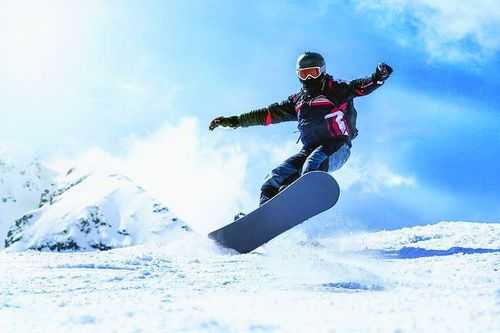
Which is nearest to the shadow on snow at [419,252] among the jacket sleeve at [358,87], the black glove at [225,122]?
the jacket sleeve at [358,87]

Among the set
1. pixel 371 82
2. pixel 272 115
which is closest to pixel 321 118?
pixel 371 82

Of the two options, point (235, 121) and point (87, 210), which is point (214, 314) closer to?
point (235, 121)

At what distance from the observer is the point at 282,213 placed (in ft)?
24.0

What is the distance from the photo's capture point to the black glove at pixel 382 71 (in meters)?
7.75

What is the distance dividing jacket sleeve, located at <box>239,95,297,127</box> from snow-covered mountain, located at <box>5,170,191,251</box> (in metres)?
162

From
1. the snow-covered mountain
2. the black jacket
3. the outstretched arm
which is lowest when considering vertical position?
the black jacket

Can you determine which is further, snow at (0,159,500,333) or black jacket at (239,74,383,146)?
black jacket at (239,74,383,146)

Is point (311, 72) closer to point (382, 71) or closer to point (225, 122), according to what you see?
point (382, 71)

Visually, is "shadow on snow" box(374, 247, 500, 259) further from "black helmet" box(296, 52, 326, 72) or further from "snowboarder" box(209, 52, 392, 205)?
"black helmet" box(296, 52, 326, 72)

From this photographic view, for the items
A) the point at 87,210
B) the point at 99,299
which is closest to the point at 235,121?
the point at 99,299

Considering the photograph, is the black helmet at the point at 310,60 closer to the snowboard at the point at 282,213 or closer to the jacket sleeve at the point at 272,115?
the jacket sleeve at the point at 272,115

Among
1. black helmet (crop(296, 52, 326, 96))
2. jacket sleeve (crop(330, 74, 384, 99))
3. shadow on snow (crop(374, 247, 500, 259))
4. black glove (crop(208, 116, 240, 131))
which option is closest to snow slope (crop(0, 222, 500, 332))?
shadow on snow (crop(374, 247, 500, 259))

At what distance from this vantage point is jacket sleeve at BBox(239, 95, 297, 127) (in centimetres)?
873

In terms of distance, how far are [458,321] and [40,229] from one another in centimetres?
20429
